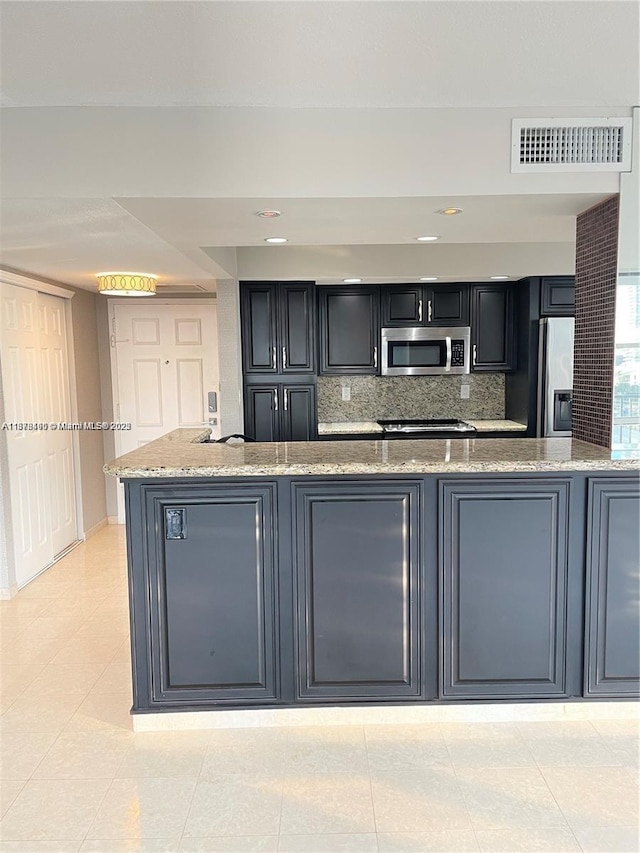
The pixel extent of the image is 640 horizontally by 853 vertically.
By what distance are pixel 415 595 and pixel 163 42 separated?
2112 millimetres

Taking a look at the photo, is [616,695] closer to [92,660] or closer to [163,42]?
[92,660]

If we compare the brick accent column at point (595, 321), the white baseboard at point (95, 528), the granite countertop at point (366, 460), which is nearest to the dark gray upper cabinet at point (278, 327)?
the white baseboard at point (95, 528)

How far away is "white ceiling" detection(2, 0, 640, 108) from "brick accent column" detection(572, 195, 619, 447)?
516mm

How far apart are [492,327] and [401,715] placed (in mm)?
3589

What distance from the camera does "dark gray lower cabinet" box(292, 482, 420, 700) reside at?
7.82 ft

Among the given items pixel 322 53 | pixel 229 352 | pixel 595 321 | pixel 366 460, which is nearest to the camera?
pixel 322 53

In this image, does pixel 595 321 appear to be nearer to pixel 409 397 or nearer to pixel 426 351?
pixel 426 351

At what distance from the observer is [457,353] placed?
511cm

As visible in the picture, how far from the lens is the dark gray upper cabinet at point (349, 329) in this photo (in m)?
5.05

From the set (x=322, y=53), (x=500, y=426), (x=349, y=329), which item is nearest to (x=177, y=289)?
(x=349, y=329)

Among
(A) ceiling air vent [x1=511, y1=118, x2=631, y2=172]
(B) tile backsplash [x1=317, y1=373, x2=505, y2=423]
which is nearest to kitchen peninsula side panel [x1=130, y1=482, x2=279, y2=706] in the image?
(A) ceiling air vent [x1=511, y1=118, x2=631, y2=172]

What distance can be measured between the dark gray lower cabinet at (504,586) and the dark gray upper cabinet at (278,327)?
2772 mm

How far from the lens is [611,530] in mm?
2408

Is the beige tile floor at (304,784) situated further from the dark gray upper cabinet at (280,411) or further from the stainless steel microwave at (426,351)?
the stainless steel microwave at (426,351)
